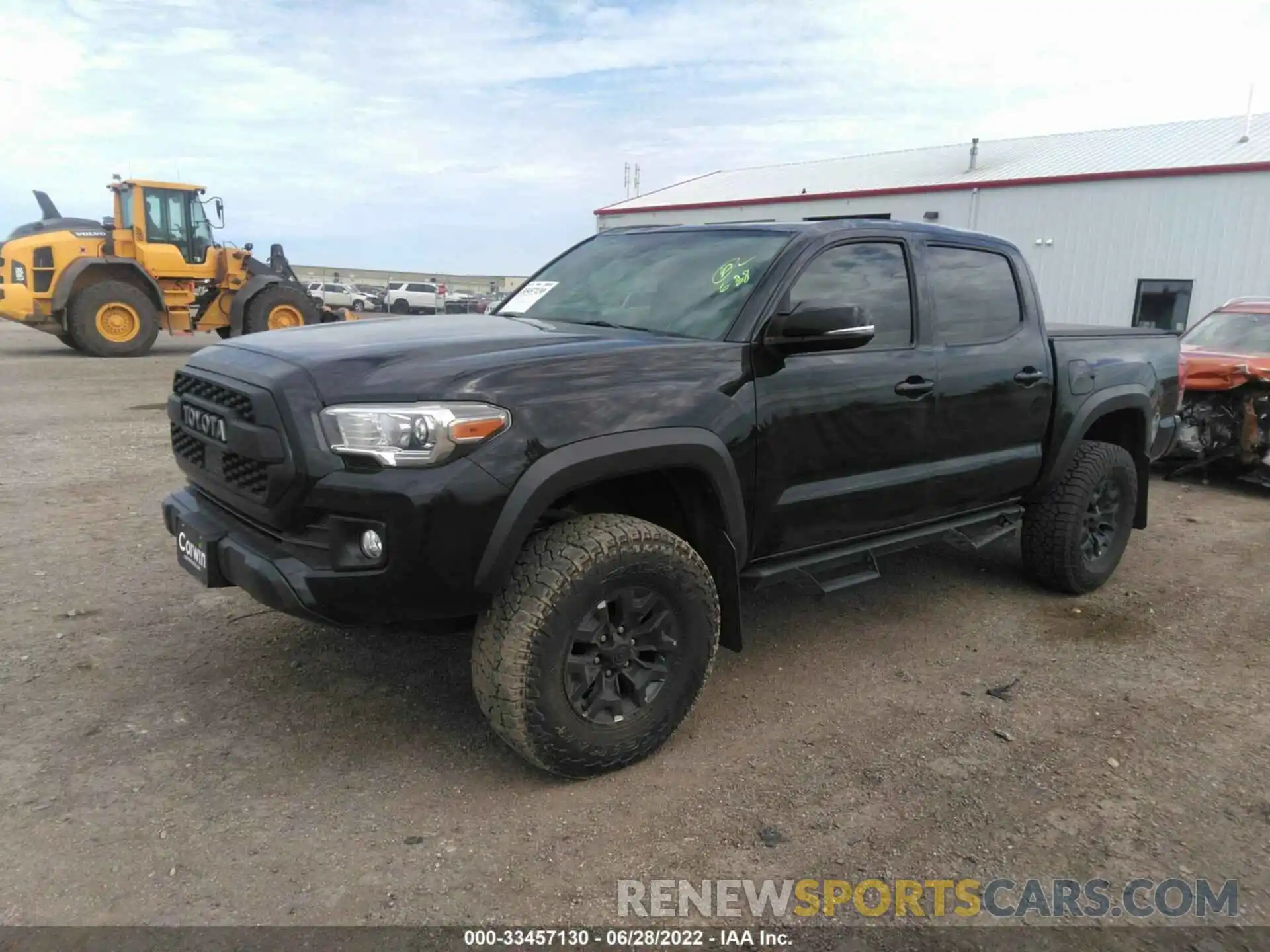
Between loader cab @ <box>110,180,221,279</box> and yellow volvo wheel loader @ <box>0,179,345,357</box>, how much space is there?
17 mm

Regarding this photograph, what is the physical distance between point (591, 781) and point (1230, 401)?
749 cm

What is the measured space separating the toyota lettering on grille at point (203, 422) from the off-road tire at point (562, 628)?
1.09 metres

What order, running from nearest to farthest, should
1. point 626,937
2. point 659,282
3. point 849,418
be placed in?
point 626,937
point 849,418
point 659,282

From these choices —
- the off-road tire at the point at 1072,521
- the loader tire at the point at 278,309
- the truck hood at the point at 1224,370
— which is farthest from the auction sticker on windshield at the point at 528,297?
the loader tire at the point at 278,309

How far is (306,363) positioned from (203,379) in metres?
0.61

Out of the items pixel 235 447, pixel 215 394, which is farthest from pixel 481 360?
pixel 215 394

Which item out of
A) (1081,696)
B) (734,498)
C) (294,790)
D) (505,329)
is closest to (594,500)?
(734,498)

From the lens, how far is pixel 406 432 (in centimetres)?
267

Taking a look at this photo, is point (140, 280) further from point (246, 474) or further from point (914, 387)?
point (914, 387)

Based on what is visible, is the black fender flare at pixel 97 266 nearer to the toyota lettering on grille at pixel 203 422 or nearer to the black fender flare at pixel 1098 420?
the toyota lettering on grille at pixel 203 422

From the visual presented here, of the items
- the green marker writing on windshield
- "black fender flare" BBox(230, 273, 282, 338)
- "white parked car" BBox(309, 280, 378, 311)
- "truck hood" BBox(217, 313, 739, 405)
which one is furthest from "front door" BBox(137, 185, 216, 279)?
"white parked car" BBox(309, 280, 378, 311)

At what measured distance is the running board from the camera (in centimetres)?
363

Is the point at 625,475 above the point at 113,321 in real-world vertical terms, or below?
below

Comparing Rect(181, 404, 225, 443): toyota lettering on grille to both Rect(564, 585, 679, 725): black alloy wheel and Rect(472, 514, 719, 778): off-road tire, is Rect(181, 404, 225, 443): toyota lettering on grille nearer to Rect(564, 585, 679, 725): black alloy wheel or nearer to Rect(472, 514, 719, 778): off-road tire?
Rect(472, 514, 719, 778): off-road tire
